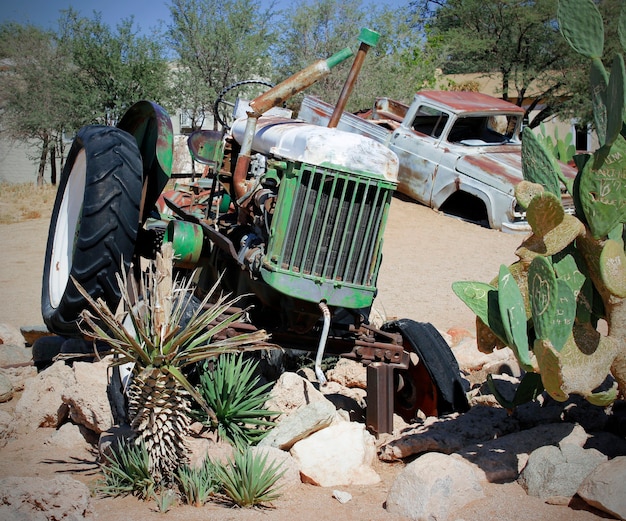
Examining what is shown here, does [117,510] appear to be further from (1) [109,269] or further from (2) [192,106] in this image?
(2) [192,106]

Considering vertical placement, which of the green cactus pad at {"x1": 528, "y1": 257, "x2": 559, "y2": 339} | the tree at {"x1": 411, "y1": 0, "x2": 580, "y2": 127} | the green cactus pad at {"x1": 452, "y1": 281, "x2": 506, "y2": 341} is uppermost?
the tree at {"x1": 411, "y1": 0, "x2": 580, "y2": 127}

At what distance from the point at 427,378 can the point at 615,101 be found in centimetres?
Answer: 223

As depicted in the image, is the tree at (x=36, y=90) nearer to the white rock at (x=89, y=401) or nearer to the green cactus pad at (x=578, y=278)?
the white rock at (x=89, y=401)

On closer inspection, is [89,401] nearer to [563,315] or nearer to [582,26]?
[563,315]

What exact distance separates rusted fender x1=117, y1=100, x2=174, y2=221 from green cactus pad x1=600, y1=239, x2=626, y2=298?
10.7ft

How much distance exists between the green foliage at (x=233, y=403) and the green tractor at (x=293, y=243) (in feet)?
1.10

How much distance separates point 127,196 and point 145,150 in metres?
1.54

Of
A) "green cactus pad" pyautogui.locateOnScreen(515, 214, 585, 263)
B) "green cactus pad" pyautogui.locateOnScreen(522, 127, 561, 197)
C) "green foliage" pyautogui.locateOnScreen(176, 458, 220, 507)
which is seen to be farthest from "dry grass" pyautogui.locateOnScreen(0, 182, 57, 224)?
"green cactus pad" pyautogui.locateOnScreen(515, 214, 585, 263)

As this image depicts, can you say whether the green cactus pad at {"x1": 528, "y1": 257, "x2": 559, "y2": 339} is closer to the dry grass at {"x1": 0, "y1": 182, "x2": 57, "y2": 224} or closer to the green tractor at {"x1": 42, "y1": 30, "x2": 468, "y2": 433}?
the green tractor at {"x1": 42, "y1": 30, "x2": 468, "y2": 433}

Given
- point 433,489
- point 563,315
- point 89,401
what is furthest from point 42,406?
point 563,315

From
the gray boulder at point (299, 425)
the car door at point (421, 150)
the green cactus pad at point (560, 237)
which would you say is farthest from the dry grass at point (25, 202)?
the green cactus pad at point (560, 237)

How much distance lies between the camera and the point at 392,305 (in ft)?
29.1

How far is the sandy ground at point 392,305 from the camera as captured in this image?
3.56 meters

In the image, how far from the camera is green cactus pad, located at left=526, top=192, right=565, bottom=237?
13.0 ft
